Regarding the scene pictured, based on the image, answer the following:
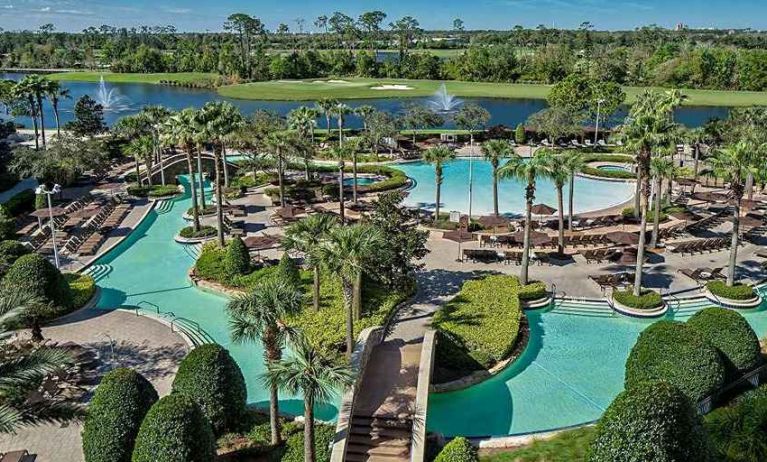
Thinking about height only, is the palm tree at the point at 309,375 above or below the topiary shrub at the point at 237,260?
above

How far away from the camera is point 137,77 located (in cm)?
17100

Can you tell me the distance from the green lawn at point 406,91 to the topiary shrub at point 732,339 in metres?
99.1

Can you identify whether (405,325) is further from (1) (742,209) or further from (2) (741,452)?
(1) (742,209)

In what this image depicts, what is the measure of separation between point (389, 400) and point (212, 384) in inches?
210

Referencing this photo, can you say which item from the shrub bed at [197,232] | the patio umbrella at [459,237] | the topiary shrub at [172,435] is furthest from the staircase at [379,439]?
the shrub bed at [197,232]

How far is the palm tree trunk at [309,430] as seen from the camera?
614 inches

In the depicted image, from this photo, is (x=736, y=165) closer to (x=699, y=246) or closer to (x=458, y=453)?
(x=699, y=246)

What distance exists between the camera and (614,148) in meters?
70.1

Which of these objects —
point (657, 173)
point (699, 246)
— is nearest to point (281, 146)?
point (657, 173)

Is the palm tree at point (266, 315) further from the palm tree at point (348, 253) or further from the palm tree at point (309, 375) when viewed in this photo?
the palm tree at point (348, 253)

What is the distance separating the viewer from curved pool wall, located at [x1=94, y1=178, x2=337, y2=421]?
23.9 m

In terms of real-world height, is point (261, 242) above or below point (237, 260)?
below

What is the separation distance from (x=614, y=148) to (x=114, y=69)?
161 meters

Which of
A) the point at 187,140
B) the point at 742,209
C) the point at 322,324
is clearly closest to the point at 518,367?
the point at 322,324
